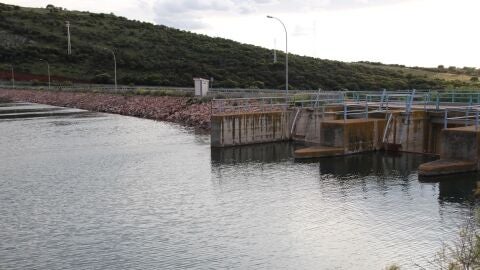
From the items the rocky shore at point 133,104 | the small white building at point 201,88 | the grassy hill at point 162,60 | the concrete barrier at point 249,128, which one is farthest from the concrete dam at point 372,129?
the grassy hill at point 162,60

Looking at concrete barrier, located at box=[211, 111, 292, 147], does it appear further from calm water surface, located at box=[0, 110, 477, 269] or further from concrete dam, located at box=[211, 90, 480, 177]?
calm water surface, located at box=[0, 110, 477, 269]

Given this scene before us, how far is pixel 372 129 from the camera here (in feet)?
111

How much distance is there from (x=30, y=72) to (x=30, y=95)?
21.6 metres

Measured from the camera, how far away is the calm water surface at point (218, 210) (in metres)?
15.9

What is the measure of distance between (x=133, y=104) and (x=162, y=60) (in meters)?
46.1

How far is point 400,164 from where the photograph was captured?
3009 cm

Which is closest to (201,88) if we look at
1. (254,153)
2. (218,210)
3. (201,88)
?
(201,88)

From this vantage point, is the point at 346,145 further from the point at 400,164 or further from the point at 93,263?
the point at 93,263

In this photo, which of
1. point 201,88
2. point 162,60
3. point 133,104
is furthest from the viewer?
point 162,60

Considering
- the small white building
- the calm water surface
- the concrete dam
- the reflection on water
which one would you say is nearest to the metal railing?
the concrete dam

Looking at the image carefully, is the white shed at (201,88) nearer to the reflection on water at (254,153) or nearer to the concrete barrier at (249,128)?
the concrete barrier at (249,128)

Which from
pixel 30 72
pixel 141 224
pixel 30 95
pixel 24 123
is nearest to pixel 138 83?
pixel 30 95

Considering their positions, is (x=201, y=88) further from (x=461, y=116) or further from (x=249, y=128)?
(x=461, y=116)

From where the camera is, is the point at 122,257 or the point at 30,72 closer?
the point at 122,257
